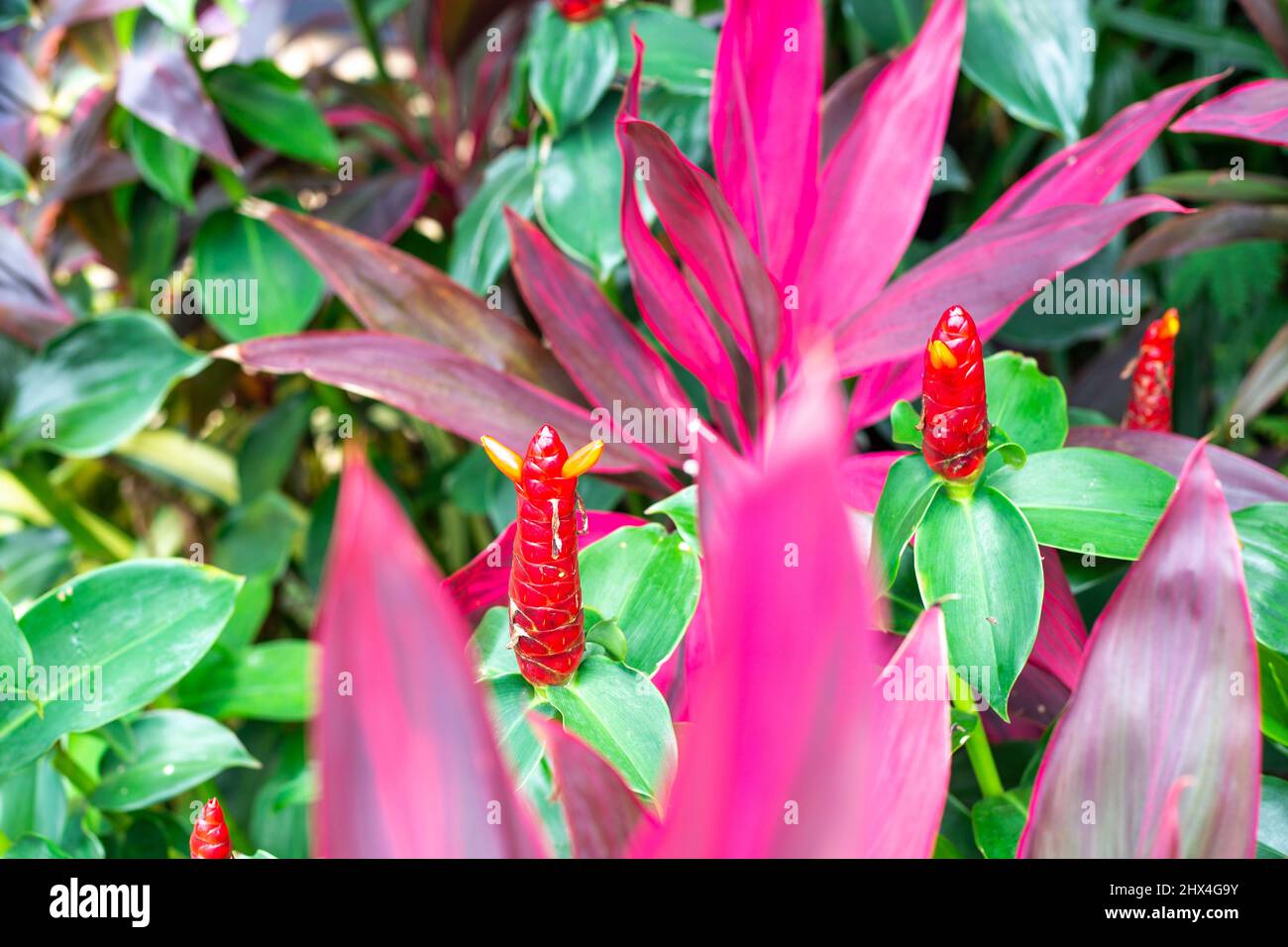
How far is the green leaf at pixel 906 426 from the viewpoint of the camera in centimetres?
50

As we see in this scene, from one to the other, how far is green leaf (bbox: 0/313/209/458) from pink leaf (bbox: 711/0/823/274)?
1.59 feet

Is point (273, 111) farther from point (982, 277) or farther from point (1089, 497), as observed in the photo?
point (1089, 497)

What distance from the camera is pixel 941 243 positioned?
974mm

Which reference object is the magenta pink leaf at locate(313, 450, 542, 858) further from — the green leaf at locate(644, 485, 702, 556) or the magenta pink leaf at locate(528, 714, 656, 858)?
the green leaf at locate(644, 485, 702, 556)

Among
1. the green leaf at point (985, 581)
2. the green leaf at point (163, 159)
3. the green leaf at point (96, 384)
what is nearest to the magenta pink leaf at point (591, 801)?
the green leaf at point (985, 581)

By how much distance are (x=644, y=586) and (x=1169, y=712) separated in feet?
0.76

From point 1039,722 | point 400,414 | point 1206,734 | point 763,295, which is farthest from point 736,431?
point 400,414

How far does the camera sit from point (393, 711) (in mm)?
204

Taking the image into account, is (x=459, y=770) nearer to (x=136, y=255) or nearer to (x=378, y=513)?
(x=378, y=513)

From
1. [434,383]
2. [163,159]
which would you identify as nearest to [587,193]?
[434,383]

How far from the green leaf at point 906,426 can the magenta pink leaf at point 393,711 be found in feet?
1.08

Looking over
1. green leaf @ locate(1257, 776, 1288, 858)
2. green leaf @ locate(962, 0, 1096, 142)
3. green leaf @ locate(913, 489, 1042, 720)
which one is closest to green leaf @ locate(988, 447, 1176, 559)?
green leaf @ locate(913, 489, 1042, 720)

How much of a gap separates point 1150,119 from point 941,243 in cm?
41

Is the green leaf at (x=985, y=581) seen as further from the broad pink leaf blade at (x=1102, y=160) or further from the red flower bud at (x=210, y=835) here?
the red flower bud at (x=210, y=835)
